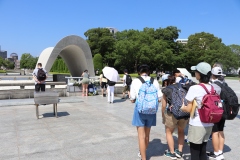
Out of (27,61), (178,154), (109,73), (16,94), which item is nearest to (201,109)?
(178,154)

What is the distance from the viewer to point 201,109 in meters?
2.94

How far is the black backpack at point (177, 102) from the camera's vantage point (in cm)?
361

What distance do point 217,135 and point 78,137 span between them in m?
2.93

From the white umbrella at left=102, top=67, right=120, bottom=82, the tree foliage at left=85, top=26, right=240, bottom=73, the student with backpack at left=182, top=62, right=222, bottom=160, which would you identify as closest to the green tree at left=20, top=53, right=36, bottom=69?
the tree foliage at left=85, top=26, right=240, bottom=73

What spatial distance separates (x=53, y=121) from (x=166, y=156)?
378 centimetres

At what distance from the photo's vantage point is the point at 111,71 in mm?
8961

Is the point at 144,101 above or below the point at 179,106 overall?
above

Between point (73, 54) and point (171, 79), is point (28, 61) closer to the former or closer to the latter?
point (73, 54)

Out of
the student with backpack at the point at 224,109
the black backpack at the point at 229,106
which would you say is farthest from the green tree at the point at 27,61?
A: the black backpack at the point at 229,106

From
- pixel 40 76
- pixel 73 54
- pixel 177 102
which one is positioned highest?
pixel 73 54

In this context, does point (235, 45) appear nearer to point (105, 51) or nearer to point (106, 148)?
point (105, 51)

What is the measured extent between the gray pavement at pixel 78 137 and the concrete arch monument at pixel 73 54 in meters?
8.46

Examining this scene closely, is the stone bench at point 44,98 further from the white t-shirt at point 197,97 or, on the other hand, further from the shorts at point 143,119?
the white t-shirt at point 197,97

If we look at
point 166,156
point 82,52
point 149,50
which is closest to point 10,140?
point 166,156
